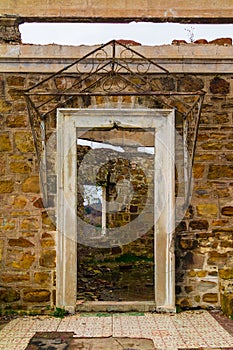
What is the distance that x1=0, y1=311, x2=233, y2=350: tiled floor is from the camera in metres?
4.00

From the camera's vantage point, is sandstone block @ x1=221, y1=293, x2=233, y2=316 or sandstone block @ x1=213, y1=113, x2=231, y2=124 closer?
sandstone block @ x1=221, y1=293, x2=233, y2=316

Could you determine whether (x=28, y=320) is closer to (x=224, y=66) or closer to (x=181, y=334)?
(x=181, y=334)

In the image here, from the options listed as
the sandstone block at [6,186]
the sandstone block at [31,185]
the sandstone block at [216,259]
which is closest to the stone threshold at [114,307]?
the sandstone block at [216,259]

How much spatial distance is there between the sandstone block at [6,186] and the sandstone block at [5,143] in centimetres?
36

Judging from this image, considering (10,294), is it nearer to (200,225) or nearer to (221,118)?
(200,225)

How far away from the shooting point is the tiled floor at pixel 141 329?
157 inches

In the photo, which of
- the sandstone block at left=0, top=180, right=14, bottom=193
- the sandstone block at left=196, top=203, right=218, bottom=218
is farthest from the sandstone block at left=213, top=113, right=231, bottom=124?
the sandstone block at left=0, top=180, right=14, bottom=193

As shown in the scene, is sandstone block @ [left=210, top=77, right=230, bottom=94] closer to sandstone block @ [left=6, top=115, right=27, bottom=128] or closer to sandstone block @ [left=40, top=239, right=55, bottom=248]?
sandstone block @ [left=6, top=115, right=27, bottom=128]

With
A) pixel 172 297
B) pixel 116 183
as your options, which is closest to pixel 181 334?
pixel 172 297

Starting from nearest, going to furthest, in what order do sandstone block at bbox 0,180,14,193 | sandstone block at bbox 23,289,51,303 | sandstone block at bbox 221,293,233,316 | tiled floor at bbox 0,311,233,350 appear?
tiled floor at bbox 0,311,233,350 < sandstone block at bbox 221,293,233,316 < sandstone block at bbox 23,289,51,303 < sandstone block at bbox 0,180,14,193

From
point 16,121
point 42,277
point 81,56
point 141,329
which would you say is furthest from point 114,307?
point 81,56

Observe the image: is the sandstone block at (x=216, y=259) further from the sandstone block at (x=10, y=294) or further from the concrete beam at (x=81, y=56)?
the sandstone block at (x=10, y=294)

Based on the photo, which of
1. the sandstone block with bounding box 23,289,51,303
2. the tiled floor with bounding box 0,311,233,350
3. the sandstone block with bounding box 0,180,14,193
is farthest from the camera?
the sandstone block with bounding box 0,180,14,193

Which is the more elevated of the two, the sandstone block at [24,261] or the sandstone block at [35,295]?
the sandstone block at [24,261]
